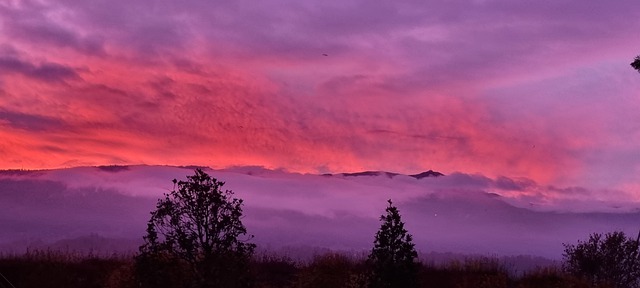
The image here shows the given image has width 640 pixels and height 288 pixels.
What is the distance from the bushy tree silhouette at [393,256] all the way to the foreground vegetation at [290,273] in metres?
12.3

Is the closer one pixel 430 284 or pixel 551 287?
pixel 551 287

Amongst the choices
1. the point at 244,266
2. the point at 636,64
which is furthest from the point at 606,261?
the point at 244,266

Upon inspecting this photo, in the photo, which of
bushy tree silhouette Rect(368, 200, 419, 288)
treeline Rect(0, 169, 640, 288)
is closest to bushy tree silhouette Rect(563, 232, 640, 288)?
treeline Rect(0, 169, 640, 288)

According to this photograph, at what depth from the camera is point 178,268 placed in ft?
121

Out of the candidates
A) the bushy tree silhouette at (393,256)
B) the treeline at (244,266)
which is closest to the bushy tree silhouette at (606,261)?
the treeline at (244,266)

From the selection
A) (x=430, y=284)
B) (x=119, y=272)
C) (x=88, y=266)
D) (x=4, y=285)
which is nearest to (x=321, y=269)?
(x=430, y=284)

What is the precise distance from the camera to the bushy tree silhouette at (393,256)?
29.5 metres

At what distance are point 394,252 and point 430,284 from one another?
19.8m

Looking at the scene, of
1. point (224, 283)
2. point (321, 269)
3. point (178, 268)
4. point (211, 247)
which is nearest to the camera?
point (224, 283)

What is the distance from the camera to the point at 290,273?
167 ft

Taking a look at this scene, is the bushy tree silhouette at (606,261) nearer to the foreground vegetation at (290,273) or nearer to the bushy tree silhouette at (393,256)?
the foreground vegetation at (290,273)

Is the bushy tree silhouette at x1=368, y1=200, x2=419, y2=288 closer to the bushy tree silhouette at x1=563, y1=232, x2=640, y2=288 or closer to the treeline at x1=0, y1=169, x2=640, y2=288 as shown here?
the treeline at x1=0, y1=169, x2=640, y2=288

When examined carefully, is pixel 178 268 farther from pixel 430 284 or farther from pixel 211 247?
pixel 430 284

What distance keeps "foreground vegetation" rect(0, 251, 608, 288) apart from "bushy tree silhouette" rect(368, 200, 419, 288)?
12279mm
